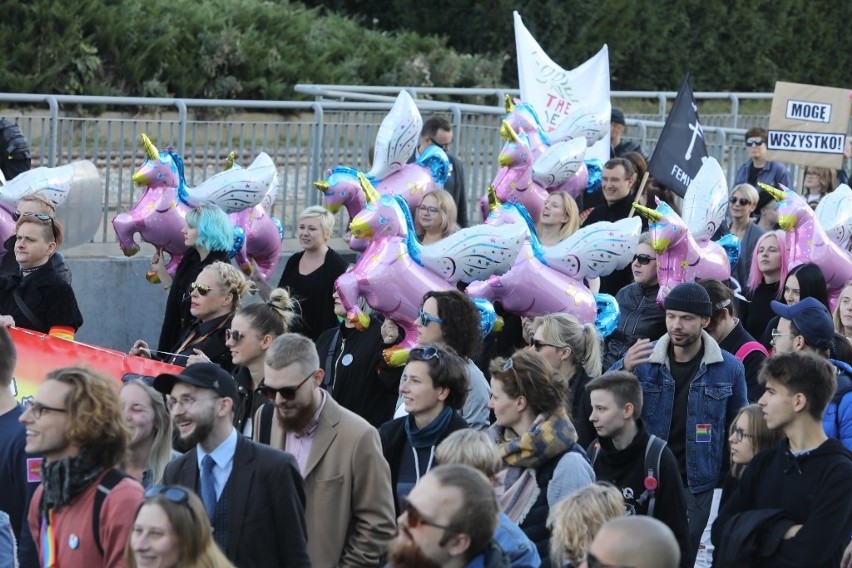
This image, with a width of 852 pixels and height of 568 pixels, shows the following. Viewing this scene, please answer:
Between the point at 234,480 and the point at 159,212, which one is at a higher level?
the point at 159,212

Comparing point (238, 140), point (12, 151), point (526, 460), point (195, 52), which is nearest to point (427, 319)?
point (526, 460)

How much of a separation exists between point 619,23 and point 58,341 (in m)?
22.3

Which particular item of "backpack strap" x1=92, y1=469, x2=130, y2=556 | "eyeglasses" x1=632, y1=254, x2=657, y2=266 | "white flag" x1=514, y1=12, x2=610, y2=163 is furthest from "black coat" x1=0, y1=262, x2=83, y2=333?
"white flag" x1=514, y1=12, x2=610, y2=163

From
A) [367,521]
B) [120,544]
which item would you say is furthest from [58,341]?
[120,544]

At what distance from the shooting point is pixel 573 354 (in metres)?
7.95

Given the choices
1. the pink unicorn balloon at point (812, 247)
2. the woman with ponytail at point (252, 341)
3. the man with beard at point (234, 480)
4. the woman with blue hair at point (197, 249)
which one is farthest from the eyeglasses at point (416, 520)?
the pink unicorn balloon at point (812, 247)

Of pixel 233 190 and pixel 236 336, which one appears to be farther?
pixel 233 190

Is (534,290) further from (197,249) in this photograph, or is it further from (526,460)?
(526,460)

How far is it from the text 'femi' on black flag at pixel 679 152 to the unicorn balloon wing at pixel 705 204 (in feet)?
6.44

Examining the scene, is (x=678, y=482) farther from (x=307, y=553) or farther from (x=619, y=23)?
(x=619, y=23)

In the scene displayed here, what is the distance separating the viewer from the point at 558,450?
639 centimetres

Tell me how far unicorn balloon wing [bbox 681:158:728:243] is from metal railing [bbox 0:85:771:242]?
13.3 feet

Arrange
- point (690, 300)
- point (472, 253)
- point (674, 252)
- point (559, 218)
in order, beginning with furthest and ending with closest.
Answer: point (559, 218) → point (674, 252) → point (472, 253) → point (690, 300)

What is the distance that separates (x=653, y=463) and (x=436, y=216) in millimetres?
3879
